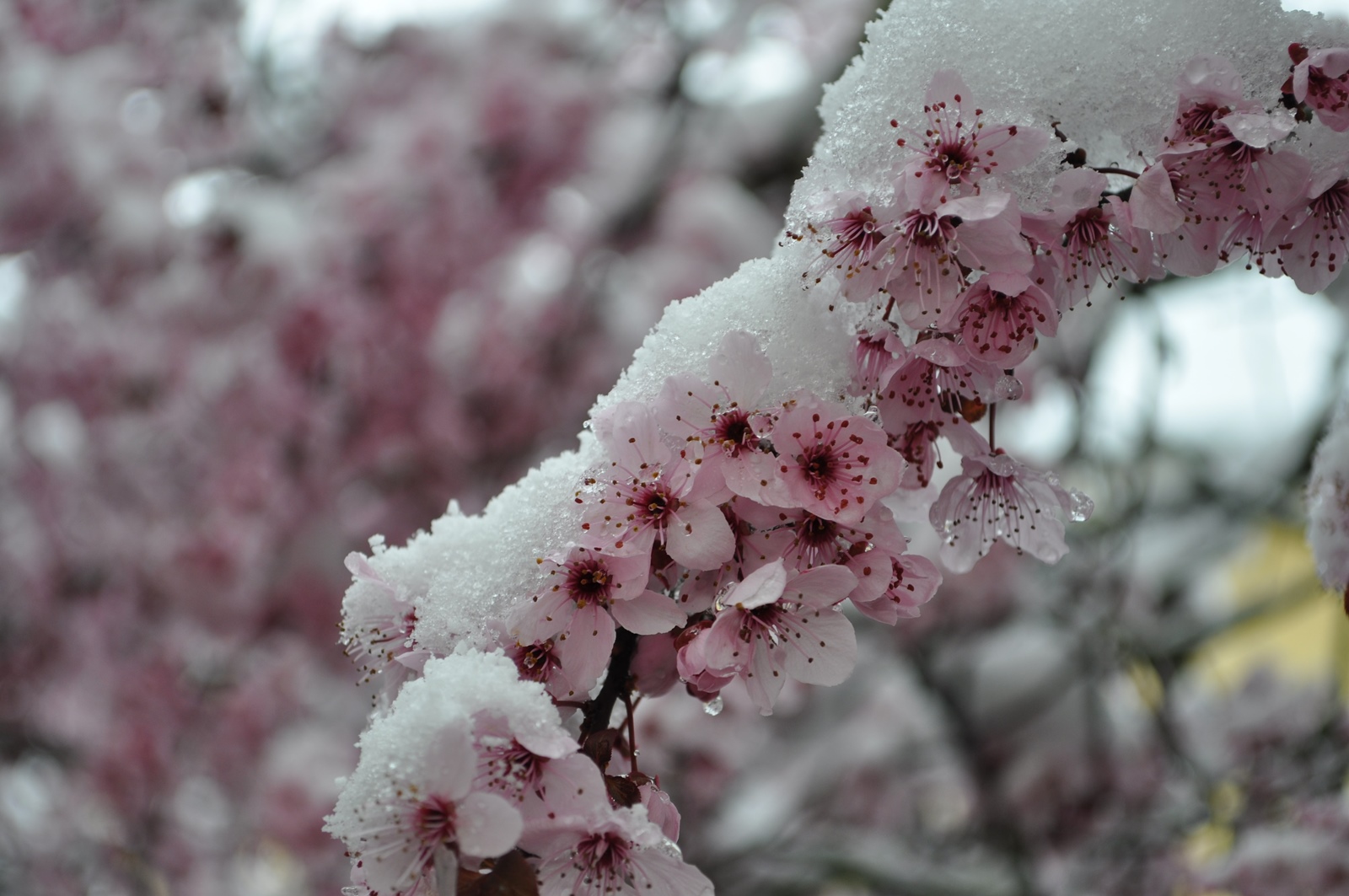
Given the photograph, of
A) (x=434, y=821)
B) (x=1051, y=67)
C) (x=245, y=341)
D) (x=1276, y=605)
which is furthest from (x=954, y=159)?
(x=245, y=341)

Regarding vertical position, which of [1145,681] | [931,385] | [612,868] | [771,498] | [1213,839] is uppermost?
[1145,681]

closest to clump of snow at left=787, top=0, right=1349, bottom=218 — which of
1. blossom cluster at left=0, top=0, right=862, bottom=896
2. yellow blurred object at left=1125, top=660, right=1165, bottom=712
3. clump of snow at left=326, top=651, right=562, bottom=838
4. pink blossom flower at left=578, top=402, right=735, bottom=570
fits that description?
pink blossom flower at left=578, top=402, right=735, bottom=570

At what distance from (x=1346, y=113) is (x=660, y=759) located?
92.1 inches

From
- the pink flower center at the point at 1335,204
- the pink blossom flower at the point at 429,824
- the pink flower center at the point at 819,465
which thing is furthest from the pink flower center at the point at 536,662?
the pink flower center at the point at 1335,204

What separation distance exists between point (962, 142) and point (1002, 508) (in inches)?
12.6

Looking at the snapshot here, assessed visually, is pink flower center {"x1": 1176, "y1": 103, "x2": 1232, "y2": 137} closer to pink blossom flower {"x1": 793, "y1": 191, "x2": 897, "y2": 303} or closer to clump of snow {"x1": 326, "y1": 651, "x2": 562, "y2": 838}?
pink blossom flower {"x1": 793, "y1": 191, "x2": 897, "y2": 303}

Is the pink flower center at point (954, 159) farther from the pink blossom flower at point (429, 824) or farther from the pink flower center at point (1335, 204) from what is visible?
the pink blossom flower at point (429, 824)

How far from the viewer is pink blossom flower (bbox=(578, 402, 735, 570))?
754 millimetres

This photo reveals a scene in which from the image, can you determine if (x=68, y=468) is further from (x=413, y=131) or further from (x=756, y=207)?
(x=756, y=207)

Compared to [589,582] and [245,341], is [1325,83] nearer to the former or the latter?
[589,582]

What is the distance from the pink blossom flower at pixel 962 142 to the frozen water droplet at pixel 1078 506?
0.98 feet

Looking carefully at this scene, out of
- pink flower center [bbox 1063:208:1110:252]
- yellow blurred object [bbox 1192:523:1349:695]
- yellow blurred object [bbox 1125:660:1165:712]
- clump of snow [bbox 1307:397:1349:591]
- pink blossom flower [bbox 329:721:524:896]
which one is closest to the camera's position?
pink blossom flower [bbox 329:721:524:896]

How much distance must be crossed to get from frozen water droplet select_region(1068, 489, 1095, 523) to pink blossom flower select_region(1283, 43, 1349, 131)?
1.18ft

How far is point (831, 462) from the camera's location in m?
0.77
